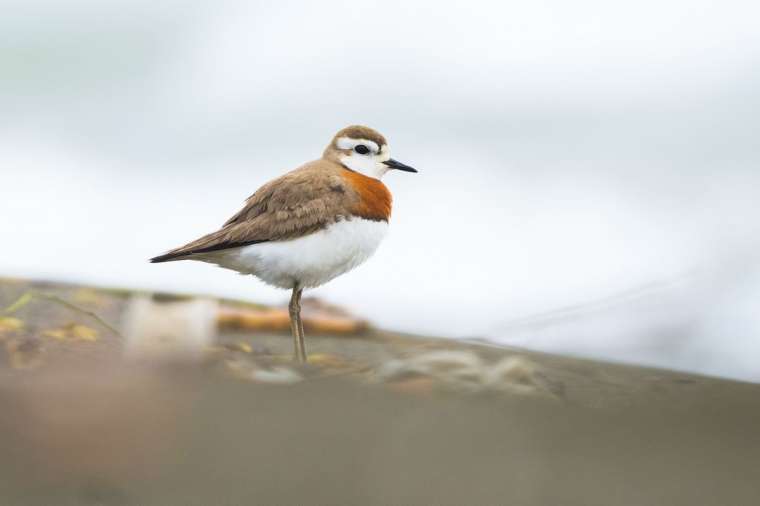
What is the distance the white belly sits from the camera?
2.96 m

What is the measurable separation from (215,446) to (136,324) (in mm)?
624

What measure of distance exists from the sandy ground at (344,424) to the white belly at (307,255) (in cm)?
22

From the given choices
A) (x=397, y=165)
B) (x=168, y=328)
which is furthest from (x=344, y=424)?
(x=397, y=165)

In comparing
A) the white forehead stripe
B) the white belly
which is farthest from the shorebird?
the white forehead stripe

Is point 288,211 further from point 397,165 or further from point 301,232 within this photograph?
point 397,165

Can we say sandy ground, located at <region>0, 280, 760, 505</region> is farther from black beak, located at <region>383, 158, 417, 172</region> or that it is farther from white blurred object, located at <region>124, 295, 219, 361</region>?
black beak, located at <region>383, 158, 417, 172</region>

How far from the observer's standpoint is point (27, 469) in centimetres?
232

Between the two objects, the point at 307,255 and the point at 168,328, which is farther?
the point at 307,255

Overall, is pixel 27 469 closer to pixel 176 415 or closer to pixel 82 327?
pixel 176 415

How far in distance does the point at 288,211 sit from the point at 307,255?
0.49ft

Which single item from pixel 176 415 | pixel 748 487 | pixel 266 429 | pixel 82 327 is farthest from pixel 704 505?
pixel 82 327

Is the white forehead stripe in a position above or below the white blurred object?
above

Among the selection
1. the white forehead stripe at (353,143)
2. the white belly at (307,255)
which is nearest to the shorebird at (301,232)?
the white belly at (307,255)

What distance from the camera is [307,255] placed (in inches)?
117
